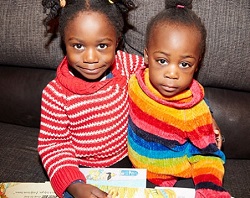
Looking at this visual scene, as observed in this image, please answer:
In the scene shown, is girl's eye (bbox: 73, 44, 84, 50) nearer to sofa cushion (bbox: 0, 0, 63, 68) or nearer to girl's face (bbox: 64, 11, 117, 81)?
girl's face (bbox: 64, 11, 117, 81)

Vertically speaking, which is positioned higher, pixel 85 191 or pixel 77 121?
pixel 77 121

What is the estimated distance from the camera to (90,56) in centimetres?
126

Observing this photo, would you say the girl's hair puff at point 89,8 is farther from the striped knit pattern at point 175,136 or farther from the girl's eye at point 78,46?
the striped knit pattern at point 175,136

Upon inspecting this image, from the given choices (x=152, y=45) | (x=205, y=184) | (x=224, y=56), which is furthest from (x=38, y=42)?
(x=205, y=184)

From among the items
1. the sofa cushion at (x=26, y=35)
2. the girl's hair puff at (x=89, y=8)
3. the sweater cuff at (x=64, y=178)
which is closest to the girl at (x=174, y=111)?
the girl's hair puff at (x=89, y=8)

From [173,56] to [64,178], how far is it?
542 mm

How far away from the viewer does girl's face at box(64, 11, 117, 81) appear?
1.24 meters

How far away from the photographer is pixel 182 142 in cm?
132

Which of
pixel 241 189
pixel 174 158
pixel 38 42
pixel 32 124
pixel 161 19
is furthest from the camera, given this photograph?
pixel 32 124

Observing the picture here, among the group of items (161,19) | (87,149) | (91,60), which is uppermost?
(161,19)

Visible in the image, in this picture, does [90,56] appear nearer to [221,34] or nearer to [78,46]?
[78,46]

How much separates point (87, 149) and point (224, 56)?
2.06 feet

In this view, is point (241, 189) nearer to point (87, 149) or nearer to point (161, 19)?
point (87, 149)

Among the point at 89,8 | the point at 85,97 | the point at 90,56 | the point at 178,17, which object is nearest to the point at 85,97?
the point at 85,97
